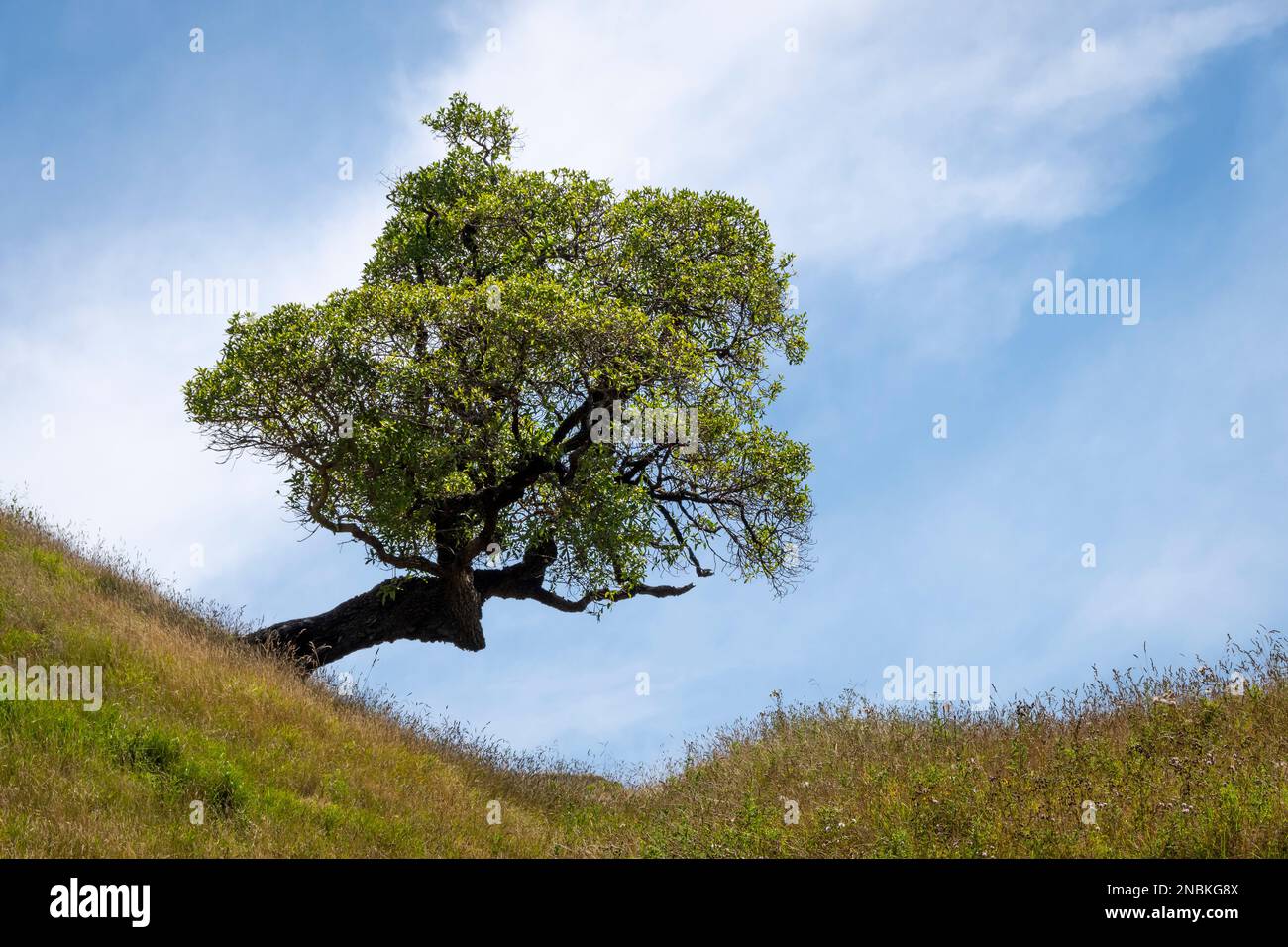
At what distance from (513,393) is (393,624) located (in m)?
6.12

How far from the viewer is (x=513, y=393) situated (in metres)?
18.5

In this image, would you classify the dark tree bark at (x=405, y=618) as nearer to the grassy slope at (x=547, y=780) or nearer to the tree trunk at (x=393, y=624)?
the tree trunk at (x=393, y=624)

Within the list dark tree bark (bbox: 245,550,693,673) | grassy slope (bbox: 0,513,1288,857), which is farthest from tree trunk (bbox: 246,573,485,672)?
grassy slope (bbox: 0,513,1288,857)

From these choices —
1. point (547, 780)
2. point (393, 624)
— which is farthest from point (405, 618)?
point (547, 780)

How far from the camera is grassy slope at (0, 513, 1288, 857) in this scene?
34.2ft

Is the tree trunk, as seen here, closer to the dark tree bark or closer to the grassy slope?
the dark tree bark

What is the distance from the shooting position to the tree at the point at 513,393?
60.0ft

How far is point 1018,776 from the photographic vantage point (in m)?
11.7

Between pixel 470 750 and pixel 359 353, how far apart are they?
795 cm

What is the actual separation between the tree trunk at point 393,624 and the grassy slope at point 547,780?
2575mm

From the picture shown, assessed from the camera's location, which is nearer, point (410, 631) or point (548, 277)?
point (548, 277)

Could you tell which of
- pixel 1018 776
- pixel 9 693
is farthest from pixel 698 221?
pixel 9 693
